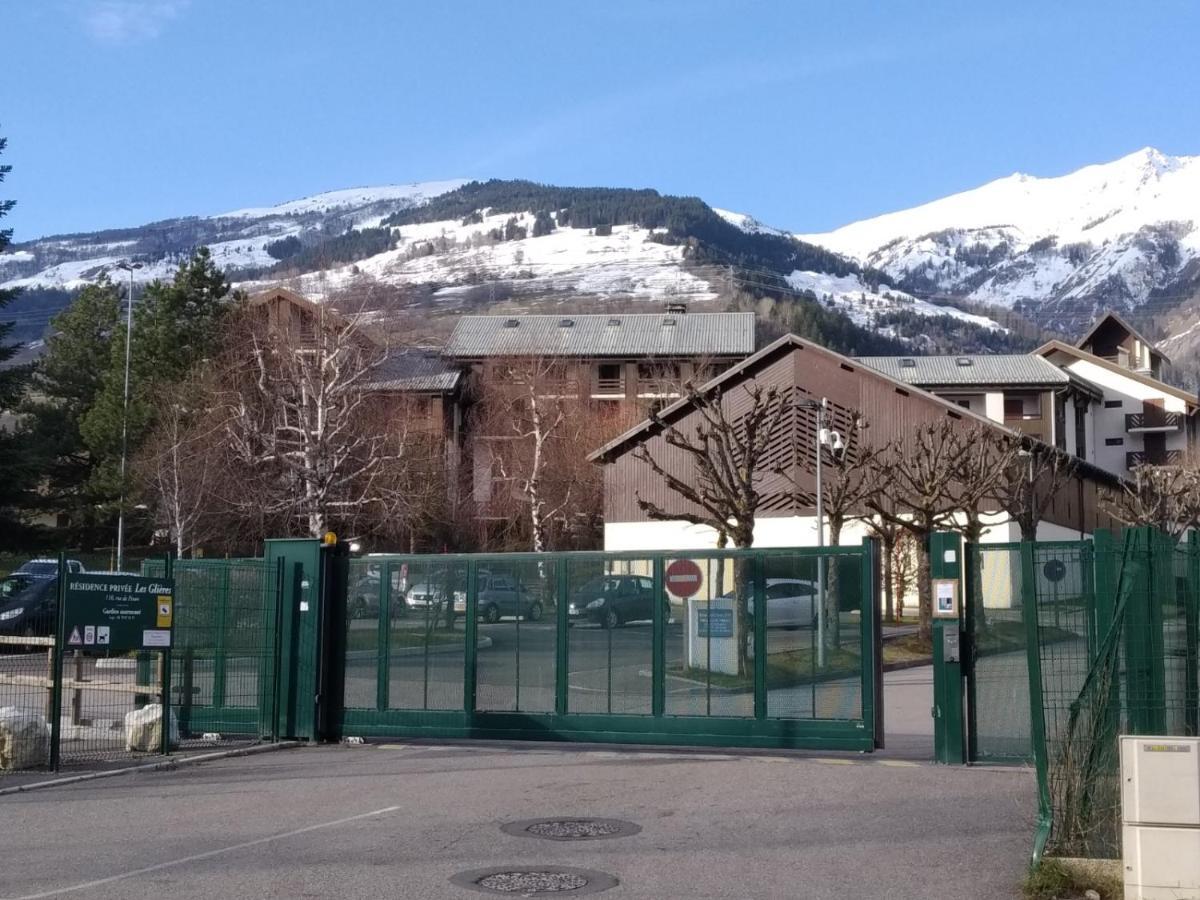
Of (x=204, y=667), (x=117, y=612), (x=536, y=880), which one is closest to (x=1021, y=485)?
(x=204, y=667)

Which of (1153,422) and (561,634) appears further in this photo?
(1153,422)

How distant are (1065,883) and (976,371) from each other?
238 feet

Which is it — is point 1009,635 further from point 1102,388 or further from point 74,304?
point 1102,388

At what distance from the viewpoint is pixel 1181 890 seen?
7.80m

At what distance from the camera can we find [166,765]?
1438 cm

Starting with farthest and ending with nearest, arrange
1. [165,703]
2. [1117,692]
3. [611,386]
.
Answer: [611,386], [165,703], [1117,692]

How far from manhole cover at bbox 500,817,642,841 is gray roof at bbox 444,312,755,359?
64.4 metres

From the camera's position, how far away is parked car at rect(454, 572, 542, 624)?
52.3 ft

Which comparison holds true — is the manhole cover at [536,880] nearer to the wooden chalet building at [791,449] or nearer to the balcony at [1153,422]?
the wooden chalet building at [791,449]

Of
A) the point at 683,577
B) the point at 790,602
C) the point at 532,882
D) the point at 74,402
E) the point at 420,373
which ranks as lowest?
the point at 532,882

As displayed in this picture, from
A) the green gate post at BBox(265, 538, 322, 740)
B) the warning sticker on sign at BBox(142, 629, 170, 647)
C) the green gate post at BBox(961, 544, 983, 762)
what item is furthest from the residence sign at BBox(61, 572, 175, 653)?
the green gate post at BBox(961, 544, 983, 762)

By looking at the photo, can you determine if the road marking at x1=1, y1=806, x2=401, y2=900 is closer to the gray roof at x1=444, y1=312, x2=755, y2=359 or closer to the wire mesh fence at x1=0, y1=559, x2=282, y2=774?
the wire mesh fence at x1=0, y1=559, x2=282, y2=774

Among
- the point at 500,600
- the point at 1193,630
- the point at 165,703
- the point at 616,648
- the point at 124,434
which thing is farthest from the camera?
the point at 124,434

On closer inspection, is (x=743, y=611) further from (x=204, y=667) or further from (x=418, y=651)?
(x=204, y=667)
